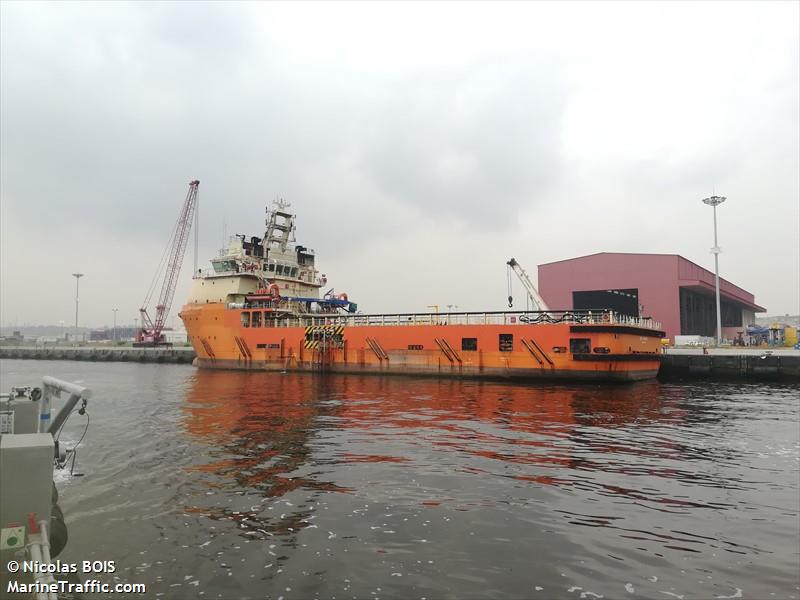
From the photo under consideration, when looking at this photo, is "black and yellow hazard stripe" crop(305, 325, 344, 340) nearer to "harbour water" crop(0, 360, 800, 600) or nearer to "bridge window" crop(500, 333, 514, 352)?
"bridge window" crop(500, 333, 514, 352)

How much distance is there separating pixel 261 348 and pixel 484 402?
73.1 ft

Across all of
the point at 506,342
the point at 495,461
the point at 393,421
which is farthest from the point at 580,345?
the point at 495,461

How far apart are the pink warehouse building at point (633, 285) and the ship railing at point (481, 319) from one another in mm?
29545

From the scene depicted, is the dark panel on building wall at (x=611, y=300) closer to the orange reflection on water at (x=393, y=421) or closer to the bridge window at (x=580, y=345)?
the orange reflection on water at (x=393, y=421)

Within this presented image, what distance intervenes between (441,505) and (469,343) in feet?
73.0

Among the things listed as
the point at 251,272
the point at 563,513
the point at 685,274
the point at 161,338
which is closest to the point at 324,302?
the point at 251,272

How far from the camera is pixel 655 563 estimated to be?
6027 mm

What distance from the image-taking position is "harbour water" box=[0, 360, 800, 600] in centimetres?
566

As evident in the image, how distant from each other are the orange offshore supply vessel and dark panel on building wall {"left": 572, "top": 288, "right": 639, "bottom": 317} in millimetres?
27714

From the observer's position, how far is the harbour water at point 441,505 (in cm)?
566

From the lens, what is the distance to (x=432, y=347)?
30.9 metres

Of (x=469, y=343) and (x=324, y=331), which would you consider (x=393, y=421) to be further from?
(x=324, y=331)

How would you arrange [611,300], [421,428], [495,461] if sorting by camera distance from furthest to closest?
1. [611,300]
2. [421,428]
3. [495,461]

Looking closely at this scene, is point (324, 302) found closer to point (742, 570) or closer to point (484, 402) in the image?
point (484, 402)
